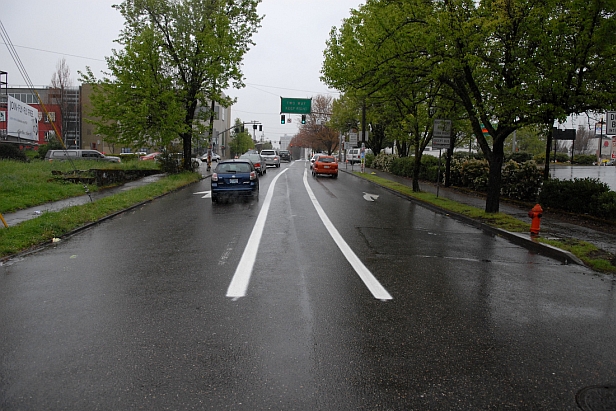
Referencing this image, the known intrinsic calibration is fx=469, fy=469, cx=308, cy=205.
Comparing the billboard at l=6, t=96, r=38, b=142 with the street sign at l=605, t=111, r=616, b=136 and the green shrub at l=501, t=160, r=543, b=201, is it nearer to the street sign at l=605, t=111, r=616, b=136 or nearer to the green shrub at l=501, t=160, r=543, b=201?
the green shrub at l=501, t=160, r=543, b=201

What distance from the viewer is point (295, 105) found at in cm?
4906

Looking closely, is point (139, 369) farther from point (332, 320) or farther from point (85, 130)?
point (85, 130)

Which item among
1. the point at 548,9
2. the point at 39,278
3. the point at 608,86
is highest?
the point at 548,9

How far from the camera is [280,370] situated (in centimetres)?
383

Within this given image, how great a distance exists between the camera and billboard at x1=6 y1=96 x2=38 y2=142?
126ft

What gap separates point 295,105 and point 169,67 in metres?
22.6

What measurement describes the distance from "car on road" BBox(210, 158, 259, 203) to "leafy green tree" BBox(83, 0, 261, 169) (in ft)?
28.4

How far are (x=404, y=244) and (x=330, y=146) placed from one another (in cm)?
7783

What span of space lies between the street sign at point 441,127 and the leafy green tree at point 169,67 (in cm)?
1357

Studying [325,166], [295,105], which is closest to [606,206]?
[325,166]

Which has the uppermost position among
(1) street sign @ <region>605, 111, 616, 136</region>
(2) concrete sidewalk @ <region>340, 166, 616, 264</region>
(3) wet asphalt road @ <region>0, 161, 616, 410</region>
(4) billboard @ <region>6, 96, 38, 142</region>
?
(4) billboard @ <region>6, 96, 38, 142</region>

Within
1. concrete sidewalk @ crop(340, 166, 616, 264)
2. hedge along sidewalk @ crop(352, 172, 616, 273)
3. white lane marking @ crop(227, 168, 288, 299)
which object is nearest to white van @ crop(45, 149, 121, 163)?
white lane marking @ crop(227, 168, 288, 299)

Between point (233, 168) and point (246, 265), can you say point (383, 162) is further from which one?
point (246, 265)

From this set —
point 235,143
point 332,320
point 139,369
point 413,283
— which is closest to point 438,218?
point 413,283
